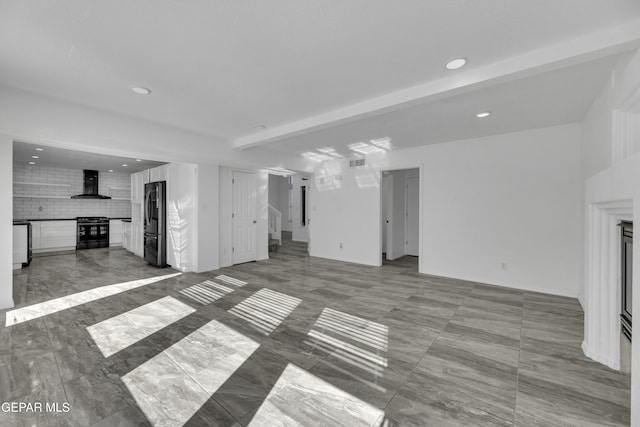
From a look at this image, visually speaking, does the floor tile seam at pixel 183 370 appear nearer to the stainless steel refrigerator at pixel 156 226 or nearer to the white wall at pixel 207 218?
the white wall at pixel 207 218

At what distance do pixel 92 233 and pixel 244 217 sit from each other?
5352 millimetres

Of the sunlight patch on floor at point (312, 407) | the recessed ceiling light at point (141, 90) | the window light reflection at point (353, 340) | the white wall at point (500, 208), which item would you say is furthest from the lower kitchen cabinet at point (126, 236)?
the sunlight patch on floor at point (312, 407)

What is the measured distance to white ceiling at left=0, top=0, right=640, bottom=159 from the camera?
1.81 metres

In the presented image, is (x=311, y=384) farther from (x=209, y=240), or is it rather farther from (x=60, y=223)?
(x=60, y=223)

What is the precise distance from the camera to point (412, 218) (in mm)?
7590

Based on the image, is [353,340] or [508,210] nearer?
[353,340]

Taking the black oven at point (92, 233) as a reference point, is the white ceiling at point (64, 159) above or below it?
above

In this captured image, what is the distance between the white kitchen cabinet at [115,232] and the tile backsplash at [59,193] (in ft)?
2.34

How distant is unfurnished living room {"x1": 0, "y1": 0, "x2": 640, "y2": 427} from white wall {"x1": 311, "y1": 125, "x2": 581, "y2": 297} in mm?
32

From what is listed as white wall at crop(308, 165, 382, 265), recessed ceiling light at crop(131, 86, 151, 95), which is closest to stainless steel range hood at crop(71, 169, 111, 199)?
white wall at crop(308, 165, 382, 265)

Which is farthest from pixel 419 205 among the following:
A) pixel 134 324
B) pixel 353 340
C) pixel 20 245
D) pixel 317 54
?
pixel 20 245

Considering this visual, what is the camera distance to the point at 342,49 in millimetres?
2248

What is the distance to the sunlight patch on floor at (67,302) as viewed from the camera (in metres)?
3.14

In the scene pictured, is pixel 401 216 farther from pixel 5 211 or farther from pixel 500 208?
pixel 5 211
